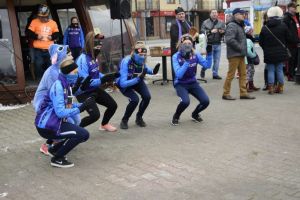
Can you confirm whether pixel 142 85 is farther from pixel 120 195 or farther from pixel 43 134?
pixel 120 195

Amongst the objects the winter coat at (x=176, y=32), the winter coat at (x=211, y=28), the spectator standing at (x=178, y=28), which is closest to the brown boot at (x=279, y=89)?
the spectator standing at (x=178, y=28)

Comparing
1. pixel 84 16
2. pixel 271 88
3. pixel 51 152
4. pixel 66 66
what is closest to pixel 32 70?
pixel 84 16

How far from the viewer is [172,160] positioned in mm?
5668

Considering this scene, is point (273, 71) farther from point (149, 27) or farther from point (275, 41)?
point (149, 27)

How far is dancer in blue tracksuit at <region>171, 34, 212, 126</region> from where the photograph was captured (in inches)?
283

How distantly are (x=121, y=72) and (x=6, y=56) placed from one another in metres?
4.19

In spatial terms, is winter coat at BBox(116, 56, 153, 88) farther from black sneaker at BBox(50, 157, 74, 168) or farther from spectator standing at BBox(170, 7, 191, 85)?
spectator standing at BBox(170, 7, 191, 85)

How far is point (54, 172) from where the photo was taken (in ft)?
17.8

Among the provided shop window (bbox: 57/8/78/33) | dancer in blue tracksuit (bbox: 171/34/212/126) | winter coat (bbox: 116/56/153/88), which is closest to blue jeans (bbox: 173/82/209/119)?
dancer in blue tracksuit (bbox: 171/34/212/126)

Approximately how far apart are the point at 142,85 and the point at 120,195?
119 inches

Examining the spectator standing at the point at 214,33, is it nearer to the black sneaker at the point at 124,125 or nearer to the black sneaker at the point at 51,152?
the black sneaker at the point at 124,125

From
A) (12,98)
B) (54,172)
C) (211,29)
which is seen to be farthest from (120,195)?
(211,29)

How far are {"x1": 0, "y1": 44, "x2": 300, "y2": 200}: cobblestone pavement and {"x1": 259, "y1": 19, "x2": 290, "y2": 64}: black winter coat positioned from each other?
57.2 inches

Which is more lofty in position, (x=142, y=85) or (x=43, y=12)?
(x=43, y=12)
